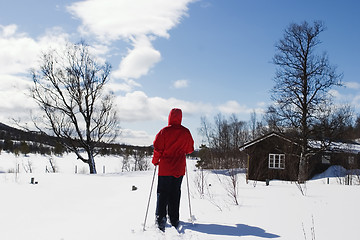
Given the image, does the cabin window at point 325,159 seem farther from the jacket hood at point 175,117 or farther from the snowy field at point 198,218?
the jacket hood at point 175,117

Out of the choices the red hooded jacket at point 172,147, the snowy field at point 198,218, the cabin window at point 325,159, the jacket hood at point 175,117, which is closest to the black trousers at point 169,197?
the red hooded jacket at point 172,147

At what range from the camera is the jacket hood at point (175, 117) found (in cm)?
464

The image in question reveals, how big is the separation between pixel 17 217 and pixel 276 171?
68.6ft

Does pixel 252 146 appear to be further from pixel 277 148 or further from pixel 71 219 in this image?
pixel 71 219

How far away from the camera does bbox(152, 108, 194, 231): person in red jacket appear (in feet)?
14.7

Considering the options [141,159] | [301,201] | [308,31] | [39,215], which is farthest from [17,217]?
[141,159]

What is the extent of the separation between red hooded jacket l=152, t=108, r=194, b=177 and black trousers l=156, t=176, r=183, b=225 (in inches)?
4.7

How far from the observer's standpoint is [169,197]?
455 cm

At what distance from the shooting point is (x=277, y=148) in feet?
75.6

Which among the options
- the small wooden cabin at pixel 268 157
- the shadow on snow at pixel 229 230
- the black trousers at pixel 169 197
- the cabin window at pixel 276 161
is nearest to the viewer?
the shadow on snow at pixel 229 230

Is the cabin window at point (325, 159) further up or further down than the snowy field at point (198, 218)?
further up

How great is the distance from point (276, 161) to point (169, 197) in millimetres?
20667

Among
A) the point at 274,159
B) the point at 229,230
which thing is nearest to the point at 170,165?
the point at 229,230

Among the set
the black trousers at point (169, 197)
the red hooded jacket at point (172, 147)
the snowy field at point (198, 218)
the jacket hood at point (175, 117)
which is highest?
the jacket hood at point (175, 117)
